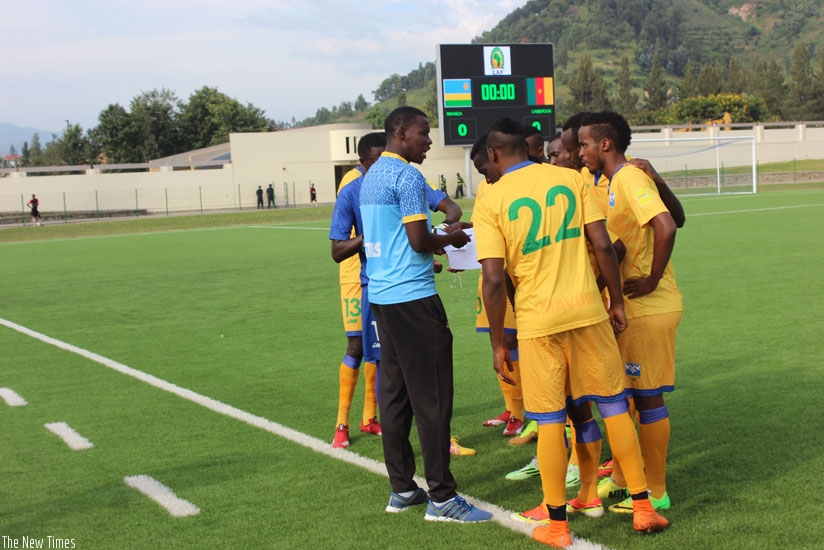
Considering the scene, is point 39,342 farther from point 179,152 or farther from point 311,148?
point 179,152

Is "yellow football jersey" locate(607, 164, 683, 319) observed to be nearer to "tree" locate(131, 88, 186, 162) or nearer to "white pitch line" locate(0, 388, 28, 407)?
"white pitch line" locate(0, 388, 28, 407)

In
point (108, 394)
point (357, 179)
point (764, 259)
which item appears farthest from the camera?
point (764, 259)

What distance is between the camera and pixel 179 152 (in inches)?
3374

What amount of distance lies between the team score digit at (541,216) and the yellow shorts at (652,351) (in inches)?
29.4

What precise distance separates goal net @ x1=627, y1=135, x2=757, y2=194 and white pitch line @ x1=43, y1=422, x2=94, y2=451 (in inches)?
1843

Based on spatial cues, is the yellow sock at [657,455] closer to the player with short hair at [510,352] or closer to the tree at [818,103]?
the player with short hair at [510,352]

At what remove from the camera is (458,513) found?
4.44 meters

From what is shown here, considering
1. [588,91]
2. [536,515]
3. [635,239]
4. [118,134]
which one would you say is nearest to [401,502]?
[536,515]

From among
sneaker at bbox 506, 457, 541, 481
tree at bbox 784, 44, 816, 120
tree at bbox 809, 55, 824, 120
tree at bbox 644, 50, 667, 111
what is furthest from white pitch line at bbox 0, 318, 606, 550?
tree at bbox 644, 50, 667, 111

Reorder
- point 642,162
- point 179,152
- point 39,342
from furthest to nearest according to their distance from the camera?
point 179,152 < point 39,342 < point 642,162

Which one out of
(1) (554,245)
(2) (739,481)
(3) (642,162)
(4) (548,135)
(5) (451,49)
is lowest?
(2) (739,481)

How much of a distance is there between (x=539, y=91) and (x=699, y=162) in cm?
2959

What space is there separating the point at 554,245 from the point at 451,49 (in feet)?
101

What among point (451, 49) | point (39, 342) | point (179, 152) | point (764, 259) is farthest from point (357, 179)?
point (179, 152)
